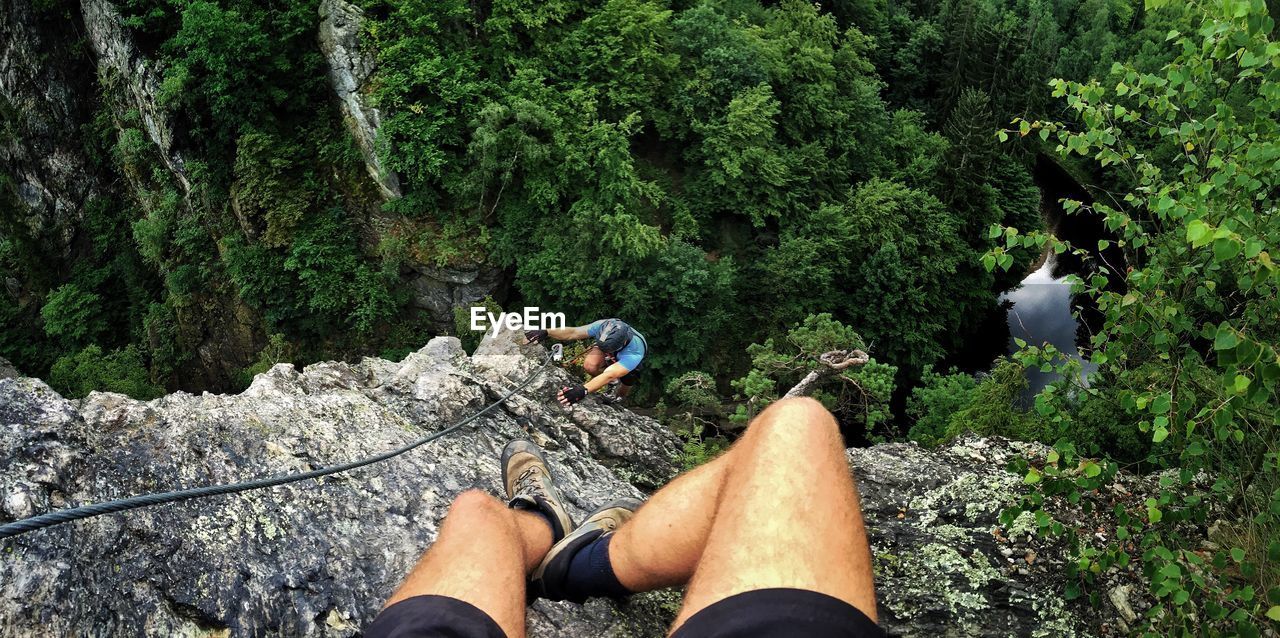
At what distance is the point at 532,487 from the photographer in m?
2.92

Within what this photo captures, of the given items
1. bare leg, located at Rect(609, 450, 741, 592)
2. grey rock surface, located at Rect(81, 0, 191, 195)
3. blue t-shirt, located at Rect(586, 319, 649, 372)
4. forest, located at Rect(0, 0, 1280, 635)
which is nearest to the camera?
bare leg, located at Rect(609, 450, 741, 592)

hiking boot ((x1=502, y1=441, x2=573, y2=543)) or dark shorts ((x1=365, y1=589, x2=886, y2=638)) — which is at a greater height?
dark shorts ((x1=365, y1=589, x2=886, y2=638))

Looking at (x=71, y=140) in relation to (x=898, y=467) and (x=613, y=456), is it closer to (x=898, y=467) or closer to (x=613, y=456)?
(x=613, y=456)

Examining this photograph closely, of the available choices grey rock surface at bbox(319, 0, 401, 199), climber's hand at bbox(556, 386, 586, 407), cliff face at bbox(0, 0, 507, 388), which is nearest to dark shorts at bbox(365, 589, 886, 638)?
climber's hand at bbox(556, 386, 586, 407)

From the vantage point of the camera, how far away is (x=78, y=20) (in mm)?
17984

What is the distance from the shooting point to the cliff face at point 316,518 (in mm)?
2320

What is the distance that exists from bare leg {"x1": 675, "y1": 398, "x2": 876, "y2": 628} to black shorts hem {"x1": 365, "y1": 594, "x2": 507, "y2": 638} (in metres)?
0.48

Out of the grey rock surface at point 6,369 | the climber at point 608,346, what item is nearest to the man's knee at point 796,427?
the climber at point 608,346

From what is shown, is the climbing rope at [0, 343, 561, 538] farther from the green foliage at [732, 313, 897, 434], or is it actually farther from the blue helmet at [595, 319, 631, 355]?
the green foliage at [732, 313, 897, 434]

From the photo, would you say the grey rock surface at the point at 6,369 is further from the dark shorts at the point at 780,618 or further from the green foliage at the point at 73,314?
the dark shorts at the point at 780,618

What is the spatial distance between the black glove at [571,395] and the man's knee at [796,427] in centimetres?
398

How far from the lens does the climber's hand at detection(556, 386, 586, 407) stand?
550cm

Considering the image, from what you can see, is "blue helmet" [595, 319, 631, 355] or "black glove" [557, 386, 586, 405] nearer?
"black glove" [557, 386, 586, 405]

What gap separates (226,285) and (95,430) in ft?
53.9
